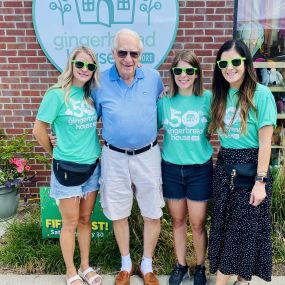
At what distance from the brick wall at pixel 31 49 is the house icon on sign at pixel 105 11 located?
21.4 inches

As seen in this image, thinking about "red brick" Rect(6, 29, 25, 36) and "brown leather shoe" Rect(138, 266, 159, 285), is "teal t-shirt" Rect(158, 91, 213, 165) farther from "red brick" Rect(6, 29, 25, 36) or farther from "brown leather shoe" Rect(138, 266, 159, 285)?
"red brick" Rect(6, 29, 25, 36)

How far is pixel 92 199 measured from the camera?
282 centimetres

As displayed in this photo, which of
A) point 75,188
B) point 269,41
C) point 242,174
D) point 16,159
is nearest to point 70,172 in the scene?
point 75,188

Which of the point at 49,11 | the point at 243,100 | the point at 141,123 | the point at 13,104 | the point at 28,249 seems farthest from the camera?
the point at 13,104

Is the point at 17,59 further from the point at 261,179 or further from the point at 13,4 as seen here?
the point at 261,179

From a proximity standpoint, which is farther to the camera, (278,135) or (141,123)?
(278,135)

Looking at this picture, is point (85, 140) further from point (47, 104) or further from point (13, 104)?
point (13, 104)

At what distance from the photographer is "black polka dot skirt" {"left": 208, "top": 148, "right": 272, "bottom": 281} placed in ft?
8.20

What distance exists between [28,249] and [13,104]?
5.85ft

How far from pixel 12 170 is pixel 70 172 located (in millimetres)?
1797

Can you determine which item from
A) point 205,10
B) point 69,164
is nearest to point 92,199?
point 69,164

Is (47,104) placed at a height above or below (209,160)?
above

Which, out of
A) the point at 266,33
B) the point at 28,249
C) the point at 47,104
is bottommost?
the point at 28,249

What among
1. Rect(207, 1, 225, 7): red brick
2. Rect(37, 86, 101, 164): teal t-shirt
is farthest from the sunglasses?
Rect(207, 1, 225, 7): red brick
